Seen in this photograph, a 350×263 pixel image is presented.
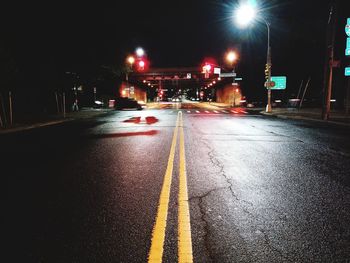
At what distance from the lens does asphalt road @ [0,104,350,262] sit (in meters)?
3.15

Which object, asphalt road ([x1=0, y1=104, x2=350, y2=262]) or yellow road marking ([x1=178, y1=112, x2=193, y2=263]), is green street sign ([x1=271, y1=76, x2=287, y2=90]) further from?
yellow road marking ([x1=178, y1=112, x2=193, y2=263])

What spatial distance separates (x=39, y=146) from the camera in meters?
10.1

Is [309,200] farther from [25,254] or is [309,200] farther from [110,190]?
[25,254]

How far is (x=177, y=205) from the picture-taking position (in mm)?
4379

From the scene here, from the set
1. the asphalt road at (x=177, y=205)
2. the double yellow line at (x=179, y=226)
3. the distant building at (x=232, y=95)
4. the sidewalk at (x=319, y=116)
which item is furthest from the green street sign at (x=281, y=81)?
the double yellow line at (x=179, y=226)

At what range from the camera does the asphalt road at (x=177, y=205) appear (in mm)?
3148

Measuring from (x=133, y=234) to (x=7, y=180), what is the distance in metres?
3.68

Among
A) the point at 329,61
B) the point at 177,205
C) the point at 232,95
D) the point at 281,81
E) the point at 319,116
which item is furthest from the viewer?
the point at 232,95

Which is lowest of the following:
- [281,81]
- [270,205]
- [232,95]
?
[270,205]

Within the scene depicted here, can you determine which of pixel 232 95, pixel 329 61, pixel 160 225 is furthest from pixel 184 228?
pixel 232 95

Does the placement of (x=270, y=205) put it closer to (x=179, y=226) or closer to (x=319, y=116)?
(x=179, y=226)

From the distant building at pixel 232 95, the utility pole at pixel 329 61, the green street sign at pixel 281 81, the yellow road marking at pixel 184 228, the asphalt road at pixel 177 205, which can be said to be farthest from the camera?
the distant building at pixel 232 95

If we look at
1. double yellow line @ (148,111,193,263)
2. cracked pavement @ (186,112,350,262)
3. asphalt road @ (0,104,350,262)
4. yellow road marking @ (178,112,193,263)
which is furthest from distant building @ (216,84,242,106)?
yellow road marking @ (178,112,193,263)

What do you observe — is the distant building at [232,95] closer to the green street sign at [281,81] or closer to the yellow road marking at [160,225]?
the green street sign at [281,81]
